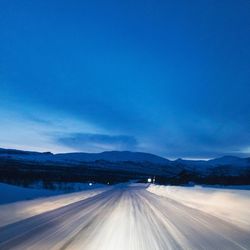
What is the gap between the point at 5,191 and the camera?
36969mm

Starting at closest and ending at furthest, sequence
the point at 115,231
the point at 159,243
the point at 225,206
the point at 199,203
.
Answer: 1. the point at 159,243
2. the point at 115,231
3. the point at 225,206
4. the point at 199,203

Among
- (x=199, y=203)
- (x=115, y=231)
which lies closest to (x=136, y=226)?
(x=115, y=231)

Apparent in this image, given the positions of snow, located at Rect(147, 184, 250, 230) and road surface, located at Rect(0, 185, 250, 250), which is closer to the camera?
road surface, located at Rect(0, 185, 250, 250)

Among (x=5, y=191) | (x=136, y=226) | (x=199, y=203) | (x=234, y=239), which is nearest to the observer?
(x=234, y=239)

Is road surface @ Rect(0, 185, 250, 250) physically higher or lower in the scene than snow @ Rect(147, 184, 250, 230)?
lower

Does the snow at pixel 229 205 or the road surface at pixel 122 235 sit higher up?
the snow at pixel 229 205

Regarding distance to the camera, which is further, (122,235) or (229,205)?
(229,205)

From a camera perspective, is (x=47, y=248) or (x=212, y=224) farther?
(x=212, y=224)

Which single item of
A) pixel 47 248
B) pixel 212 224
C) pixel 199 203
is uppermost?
pixel 199 203

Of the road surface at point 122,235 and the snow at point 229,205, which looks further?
the snow at point 229,205

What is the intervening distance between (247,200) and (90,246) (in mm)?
6775

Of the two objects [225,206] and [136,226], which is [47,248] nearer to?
[136,226]

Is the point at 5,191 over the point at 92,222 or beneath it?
over

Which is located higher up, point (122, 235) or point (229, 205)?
point (229, 205)
